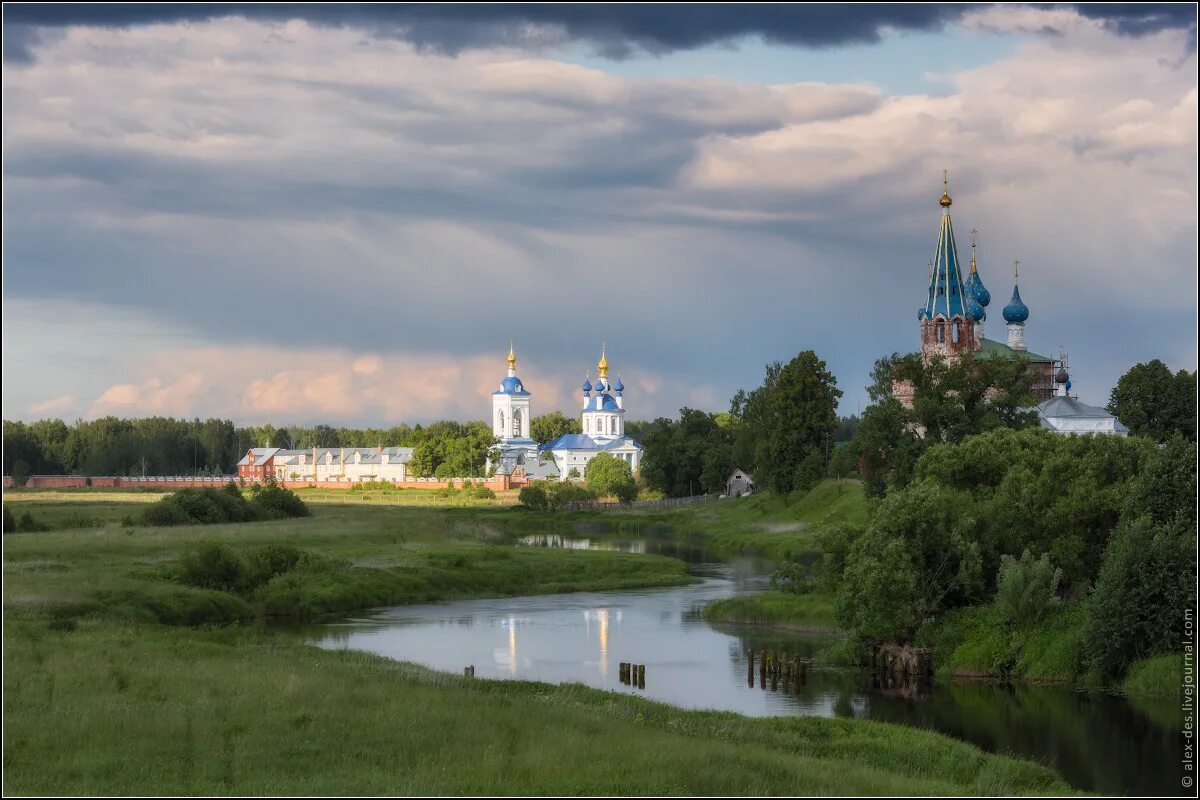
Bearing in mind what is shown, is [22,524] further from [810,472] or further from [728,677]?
[810,472]

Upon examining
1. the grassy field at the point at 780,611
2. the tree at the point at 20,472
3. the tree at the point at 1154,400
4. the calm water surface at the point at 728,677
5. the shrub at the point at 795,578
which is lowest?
the calm water surface at the point at 728,677

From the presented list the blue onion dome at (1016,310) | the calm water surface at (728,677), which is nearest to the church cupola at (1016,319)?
the blue onion dome at (1016,310)

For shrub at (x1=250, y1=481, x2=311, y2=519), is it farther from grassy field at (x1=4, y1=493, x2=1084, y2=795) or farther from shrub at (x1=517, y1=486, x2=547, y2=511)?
grassy field at (x1=4, y1=493, x2=1084, y2=795)

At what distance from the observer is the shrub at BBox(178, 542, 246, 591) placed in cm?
5525

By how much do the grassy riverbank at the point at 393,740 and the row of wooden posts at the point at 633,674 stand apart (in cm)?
465

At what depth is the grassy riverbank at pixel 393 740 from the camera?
2484 cm

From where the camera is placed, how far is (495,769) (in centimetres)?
2548

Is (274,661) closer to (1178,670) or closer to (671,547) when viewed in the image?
(1178,670)

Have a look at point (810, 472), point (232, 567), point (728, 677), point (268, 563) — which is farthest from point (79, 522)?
point (728, 677)

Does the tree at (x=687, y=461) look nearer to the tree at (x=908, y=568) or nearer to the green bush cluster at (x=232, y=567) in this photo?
the green bush cluster at (x=232, y=567)

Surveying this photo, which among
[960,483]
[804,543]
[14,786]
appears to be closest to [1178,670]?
[960,483]

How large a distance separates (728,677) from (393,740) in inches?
701

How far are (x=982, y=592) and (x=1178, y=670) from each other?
341 inches

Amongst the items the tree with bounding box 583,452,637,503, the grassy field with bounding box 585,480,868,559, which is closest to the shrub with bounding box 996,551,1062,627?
the grassy field with bounding box 585,480,868,559
